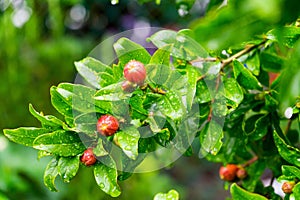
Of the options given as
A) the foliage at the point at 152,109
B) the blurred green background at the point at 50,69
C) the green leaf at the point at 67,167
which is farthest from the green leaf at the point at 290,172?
the blurred green background at the point at 50,69

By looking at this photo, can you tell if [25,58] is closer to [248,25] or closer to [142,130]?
[142,130]

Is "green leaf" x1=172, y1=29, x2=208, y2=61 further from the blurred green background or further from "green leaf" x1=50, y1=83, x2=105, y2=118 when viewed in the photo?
the blurred green background

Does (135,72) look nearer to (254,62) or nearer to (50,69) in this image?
(254,62)

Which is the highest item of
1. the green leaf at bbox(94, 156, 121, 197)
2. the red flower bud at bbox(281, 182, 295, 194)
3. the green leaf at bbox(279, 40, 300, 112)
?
the green leaf at bbox(279, 40, 300, 112)

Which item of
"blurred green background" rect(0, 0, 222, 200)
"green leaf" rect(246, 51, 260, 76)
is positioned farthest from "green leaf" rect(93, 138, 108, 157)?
"blurred green background" rect(0, 0, 222, 200)

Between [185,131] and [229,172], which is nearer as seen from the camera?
[185,131]

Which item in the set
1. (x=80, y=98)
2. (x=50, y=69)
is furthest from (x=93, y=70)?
(x=50, y=69)

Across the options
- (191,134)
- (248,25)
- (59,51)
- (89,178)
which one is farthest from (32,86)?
(248,25)
